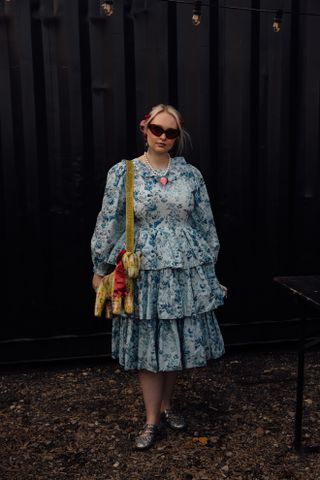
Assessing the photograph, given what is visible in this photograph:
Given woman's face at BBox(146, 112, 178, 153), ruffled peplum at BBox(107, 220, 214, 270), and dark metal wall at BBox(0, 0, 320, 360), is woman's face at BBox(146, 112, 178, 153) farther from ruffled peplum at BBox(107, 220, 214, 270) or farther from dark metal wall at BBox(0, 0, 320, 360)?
dark metal wall at BBox(0, 0, 320, 360)

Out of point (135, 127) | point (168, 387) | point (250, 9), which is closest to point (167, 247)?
point (168, 387)

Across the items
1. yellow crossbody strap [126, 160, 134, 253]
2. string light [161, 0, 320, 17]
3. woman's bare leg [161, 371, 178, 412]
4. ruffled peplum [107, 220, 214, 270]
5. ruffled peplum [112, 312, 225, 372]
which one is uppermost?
string light [161, 0, 320, 17]

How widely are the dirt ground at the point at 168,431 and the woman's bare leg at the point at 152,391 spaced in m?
0.16

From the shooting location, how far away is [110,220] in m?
2.98

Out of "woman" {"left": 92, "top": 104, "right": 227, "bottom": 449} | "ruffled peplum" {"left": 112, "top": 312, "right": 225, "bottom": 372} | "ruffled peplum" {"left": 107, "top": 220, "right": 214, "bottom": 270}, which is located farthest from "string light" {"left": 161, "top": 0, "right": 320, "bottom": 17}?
"ruffled peplum" {"left": 112, "top": 312, "right": 225, "bottom": 372}

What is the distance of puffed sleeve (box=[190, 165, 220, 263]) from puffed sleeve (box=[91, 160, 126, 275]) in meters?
0.46

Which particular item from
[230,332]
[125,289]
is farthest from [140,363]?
[230,332]

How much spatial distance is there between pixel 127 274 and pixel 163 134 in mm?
819

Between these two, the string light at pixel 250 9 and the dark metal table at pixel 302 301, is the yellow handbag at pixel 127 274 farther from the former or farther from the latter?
the string light at pixel 250 9

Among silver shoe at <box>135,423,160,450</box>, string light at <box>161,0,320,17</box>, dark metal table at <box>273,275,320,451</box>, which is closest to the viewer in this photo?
dark metal table at <box>273,275,320,451</box>

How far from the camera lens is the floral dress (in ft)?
9.55

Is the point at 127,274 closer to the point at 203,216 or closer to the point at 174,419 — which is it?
the point at 203,216

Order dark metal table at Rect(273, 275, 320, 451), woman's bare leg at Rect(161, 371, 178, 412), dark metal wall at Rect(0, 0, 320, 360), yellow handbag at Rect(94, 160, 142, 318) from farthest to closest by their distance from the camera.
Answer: dark metal wall at Rect(0, 0, 320, 360) → woman's bare leg at Rect(161, 371, 178, 412) → yellow handbag at Rect(94, 160, 142, 318) → dark metal table at Rect(273, 275, 320, 451)

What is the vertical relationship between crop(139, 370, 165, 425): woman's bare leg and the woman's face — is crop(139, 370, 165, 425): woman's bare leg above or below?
below
